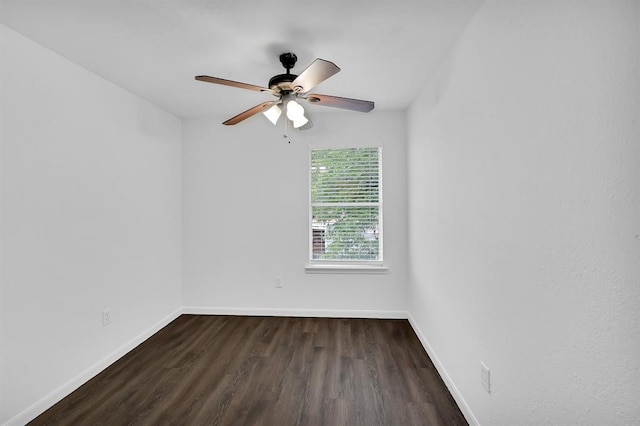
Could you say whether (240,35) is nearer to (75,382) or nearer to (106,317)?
(106,317)

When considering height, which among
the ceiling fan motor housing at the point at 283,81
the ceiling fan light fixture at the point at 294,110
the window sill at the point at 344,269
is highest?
the ceiling fan motor housing at the point at 283,81

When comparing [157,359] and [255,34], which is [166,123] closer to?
[255,34]

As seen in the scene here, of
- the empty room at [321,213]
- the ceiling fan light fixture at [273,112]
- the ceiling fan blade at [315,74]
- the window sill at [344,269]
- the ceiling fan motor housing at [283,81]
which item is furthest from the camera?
the window sill at [344,269]

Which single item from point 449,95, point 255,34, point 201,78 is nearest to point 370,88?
point 449,95

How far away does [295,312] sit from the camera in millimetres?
3686

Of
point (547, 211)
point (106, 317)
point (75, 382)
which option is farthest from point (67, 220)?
point (547, 211)

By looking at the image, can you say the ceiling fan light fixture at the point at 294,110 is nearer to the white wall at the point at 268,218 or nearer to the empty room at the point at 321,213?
the empty room at the point at 321,213

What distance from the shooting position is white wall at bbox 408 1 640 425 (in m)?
0.86

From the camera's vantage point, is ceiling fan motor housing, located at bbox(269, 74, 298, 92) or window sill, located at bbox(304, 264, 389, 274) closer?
ceiling fan motor housing, located at bbox(269, 74, 298, 92)

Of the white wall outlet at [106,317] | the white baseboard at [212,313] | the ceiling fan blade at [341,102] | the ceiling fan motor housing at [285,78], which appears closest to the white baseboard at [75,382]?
the white baseboard at [212,313]

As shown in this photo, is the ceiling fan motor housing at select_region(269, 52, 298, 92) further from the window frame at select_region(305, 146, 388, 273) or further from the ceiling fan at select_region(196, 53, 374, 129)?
the window frame at select_region(305, 146, 388, 273)

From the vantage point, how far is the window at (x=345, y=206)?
12.1 feet

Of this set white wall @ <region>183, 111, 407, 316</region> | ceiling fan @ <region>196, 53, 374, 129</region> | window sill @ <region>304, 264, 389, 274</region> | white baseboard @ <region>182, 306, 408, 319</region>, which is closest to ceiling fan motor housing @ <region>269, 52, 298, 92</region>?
ceiling fan @ <region>196, 53, 374, 129</region>

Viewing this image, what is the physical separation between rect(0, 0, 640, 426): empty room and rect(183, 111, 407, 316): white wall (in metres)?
0.03
